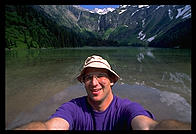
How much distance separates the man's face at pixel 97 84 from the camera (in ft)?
13.2

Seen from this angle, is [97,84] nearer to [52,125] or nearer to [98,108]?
[98,108]

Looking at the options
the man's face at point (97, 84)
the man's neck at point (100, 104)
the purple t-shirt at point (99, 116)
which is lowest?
the purple t-shirt at point (99, 116)

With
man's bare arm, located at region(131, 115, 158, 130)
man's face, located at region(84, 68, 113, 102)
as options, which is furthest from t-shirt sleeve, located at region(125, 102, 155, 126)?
man's face, located at region(84, 68, 113, 102)

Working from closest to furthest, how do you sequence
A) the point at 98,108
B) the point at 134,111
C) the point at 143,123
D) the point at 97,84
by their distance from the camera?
the point at 143,123, the point at 134,111, the point at 97,84, the point at 98,108

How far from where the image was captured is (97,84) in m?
3.99

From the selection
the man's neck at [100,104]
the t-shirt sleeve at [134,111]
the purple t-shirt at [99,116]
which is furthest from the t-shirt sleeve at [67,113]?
the t-shirt sleeve at [134,111]

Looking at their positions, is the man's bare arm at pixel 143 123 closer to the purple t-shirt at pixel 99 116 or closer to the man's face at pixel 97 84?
the purple t-shirt at pixel 99 116

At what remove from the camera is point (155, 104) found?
26.9 feet

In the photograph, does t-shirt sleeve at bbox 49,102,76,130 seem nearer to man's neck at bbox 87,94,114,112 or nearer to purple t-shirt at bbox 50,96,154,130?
purple t-shirt at bbox 50,96,154,130

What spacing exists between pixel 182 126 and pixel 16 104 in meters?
7.67

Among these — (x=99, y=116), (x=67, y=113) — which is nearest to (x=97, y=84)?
(x=99, y=116)

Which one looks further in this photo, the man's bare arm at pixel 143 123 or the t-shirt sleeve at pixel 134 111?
the t-shirt sleeve at pixel 134 111
